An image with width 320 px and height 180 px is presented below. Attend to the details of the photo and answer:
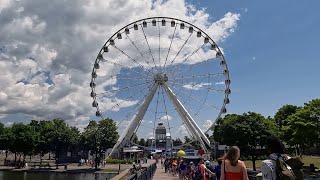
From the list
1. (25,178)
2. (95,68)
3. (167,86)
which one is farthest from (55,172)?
(167,86)

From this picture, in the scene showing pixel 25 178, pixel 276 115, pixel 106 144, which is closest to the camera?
pixel 25 178

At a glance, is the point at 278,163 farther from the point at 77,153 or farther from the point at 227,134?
the point at 77,153

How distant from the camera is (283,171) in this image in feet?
16.9

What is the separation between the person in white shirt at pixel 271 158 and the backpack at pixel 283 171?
2.2 inches

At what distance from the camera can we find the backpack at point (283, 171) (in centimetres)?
511

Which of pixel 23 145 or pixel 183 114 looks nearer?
pixel 183 114

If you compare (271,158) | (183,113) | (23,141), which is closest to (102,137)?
(23,141)

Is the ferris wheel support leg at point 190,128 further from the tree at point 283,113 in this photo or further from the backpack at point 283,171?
the backpack at point 283,171

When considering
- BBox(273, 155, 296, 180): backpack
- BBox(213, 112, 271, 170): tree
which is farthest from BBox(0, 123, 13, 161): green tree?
BBox(273, 155, 296, 180): backpack

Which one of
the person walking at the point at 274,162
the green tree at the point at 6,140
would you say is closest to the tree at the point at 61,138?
the green tree at the point at 6,140

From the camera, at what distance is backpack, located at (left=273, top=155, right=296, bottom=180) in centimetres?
511

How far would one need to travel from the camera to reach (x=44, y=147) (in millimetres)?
88000

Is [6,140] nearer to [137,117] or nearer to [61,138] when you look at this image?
[61,138]

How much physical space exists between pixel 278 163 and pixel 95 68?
5116 centimetres
